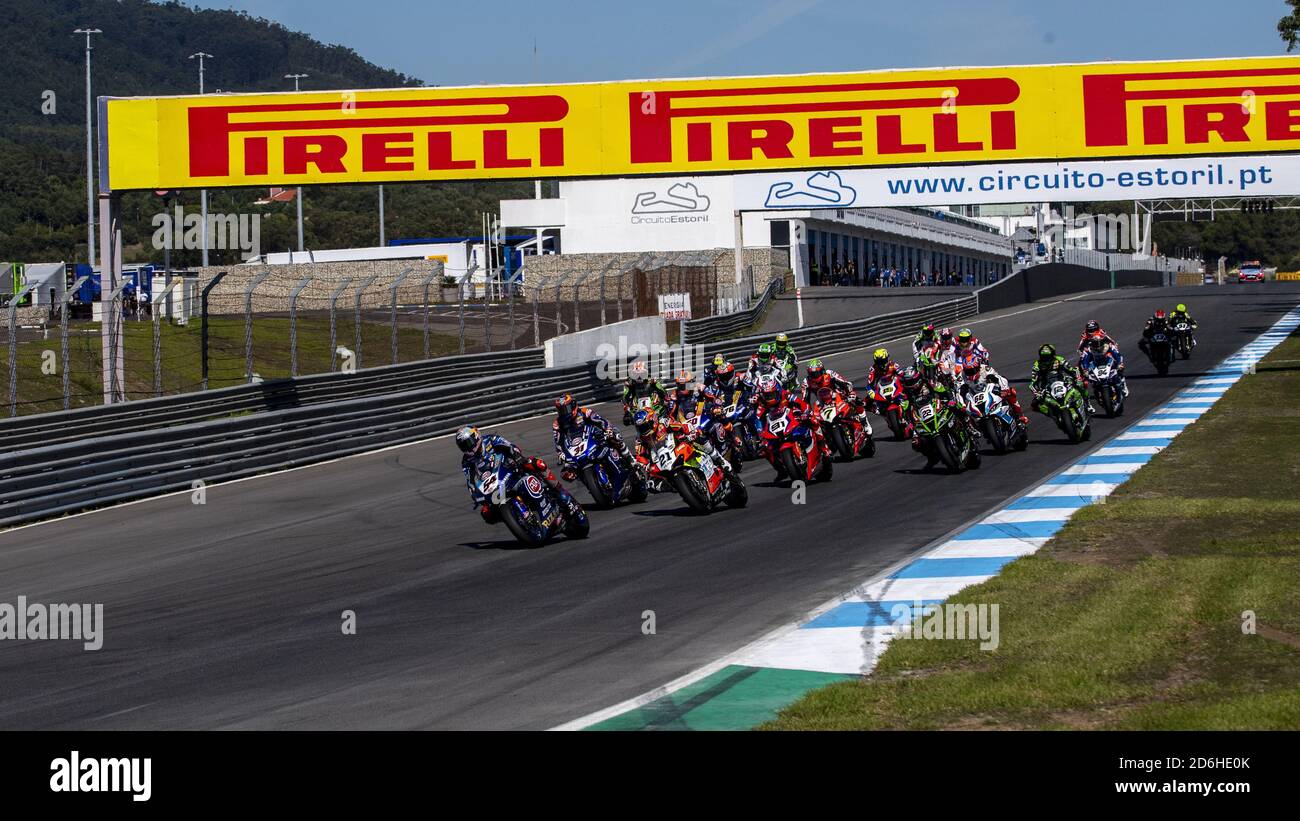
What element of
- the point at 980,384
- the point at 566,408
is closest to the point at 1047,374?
the point at 980,384

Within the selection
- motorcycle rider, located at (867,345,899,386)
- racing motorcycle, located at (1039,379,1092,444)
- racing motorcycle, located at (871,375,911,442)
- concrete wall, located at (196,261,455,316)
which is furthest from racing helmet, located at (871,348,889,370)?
concrete wall, located at (196,261,455,316)

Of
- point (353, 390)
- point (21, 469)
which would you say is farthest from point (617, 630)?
point (353, 390)

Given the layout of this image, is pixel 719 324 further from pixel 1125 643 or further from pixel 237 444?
pixel 1125 643

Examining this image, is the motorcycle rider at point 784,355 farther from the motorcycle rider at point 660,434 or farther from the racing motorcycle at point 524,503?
the racing motorcycle at point 524,503

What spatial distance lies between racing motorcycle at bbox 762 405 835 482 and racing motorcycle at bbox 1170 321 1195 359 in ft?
57.4

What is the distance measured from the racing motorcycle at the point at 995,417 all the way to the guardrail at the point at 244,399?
39.5 ft

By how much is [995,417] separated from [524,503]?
305 inches

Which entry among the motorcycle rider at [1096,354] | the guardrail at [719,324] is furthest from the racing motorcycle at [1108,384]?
the guardrail at [719,324]

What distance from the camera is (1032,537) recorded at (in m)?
12.2

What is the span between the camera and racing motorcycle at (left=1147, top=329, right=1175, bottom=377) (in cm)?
2961

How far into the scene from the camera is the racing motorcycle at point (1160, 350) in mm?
29609

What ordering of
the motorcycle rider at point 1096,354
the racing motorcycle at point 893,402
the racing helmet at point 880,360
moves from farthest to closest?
the motorcycle rider at point 1096,354 < the racing motorcycle at point 893,402 < the racing helmet at point 880,360
